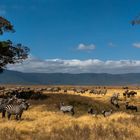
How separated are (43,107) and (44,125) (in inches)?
709

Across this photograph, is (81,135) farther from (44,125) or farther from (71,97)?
(71,97)

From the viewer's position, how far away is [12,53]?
62094 mm

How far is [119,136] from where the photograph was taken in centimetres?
2464

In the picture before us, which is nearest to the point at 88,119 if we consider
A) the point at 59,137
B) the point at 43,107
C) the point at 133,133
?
the point at 133,133

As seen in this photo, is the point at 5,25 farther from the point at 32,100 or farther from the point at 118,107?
the point at 118,107

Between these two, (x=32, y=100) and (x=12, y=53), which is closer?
(x=32, y=100)

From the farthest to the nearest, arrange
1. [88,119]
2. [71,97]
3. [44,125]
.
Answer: [71,97], [88,119], [44,125]

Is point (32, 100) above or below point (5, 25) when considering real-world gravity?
below

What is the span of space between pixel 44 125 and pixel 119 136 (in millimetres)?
7648

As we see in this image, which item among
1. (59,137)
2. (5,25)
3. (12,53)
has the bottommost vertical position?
(59,137)

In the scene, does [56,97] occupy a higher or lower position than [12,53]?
lower

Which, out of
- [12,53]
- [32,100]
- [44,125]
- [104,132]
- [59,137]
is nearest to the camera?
[59,137]

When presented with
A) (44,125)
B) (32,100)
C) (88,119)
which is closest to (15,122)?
(44,125)

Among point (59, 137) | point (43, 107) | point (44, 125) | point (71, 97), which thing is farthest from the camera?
point (71, 97)
